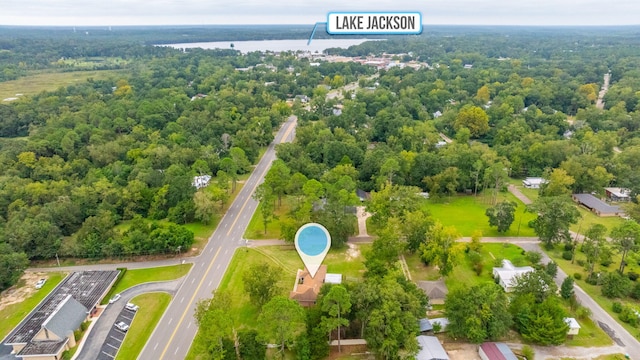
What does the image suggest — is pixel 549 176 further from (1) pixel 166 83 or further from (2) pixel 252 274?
(1) pixel 166 83

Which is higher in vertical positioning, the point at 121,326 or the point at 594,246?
the point at 594,246

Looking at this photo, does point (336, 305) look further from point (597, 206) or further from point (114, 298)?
point (597, 206)

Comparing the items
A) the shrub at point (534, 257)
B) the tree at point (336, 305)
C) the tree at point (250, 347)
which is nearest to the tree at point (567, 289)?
the shrub at point (534, 257)

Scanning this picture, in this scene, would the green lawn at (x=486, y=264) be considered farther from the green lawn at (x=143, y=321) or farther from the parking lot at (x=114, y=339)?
the parking lot at (x=114, y=339)

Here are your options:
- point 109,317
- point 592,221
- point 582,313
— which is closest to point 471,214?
point 592,221

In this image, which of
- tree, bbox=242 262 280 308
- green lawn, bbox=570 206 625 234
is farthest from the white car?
green lawn, bbox=570 206 625 234

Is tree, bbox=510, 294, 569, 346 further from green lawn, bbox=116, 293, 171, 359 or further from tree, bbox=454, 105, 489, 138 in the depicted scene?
tree, bbox=454, 105, 489, 138

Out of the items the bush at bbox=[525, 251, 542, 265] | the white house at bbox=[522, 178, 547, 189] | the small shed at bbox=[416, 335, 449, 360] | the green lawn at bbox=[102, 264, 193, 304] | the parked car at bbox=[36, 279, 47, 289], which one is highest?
the white house at bbox=[522, 178, 547, 189]
